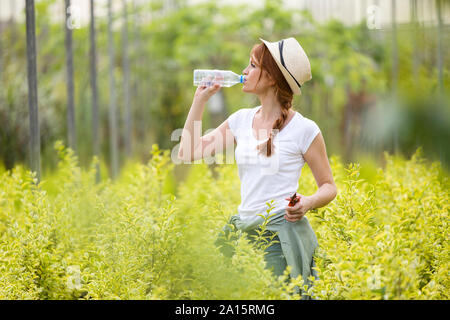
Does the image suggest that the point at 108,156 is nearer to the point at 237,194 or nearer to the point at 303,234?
the point at 237,194

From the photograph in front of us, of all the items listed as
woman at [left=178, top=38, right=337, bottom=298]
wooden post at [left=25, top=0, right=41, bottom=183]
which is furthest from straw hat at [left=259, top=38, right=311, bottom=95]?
wooden post at [left=25, top=0, right=41, bottom=183]

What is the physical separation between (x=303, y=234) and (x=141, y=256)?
25.1 inches

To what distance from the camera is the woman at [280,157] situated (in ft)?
7.07

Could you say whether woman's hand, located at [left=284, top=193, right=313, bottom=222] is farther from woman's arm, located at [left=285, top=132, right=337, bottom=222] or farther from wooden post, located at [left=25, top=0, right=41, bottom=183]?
wooden post, located at [left=25, top=0, right=41, bottom=183]

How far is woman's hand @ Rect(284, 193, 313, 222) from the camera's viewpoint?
2.06 metres

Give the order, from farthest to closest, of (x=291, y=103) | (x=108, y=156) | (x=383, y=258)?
(x=108, y=156) < (x=291, y=103) < (x=383, y=258)

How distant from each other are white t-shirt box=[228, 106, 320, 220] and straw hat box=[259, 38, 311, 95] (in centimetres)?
15

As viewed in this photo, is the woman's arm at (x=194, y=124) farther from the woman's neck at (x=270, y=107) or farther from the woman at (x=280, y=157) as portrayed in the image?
the woman's neck at (x=270, y=107)

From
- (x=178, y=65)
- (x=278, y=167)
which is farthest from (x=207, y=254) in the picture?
(x=178, y=65)

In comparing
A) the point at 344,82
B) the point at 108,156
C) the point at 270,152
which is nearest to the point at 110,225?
the point at 270,152

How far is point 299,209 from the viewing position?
2.07m

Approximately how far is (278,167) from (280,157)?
4cm

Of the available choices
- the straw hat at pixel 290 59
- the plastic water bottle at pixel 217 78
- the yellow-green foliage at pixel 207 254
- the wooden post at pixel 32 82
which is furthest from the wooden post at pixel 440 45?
the wooden post at pixel 32 82
